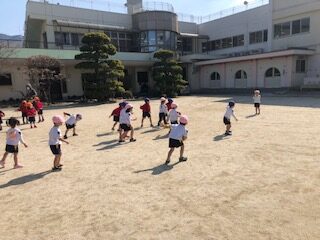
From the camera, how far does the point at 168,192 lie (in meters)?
5.02

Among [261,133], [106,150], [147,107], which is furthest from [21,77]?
[261,133]

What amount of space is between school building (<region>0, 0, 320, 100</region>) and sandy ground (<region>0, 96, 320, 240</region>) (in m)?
17.5

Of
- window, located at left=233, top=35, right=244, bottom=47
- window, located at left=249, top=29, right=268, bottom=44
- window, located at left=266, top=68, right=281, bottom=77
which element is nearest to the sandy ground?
window, located at left=266, top=68, right=281, bottom=77

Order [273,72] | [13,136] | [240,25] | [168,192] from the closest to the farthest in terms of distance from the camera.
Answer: [168,192] → [13,136] → [273,72] → [240,25]

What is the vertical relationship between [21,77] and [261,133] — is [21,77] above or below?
above

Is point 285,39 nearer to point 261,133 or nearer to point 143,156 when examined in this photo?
point 261,133

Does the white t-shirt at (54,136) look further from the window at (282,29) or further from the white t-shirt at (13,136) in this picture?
the window at (282,29)

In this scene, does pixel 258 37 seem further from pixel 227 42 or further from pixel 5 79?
pixel 5 79

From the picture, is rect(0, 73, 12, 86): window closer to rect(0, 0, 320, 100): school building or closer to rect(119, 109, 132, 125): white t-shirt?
rect(0, 0, 320, 100): school building

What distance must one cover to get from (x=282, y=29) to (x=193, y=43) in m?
11.7

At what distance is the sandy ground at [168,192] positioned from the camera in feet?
12.6

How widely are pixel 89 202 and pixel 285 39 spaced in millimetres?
26477

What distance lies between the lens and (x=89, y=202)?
476 cm

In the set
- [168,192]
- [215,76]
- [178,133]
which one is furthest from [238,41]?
[168,192]
